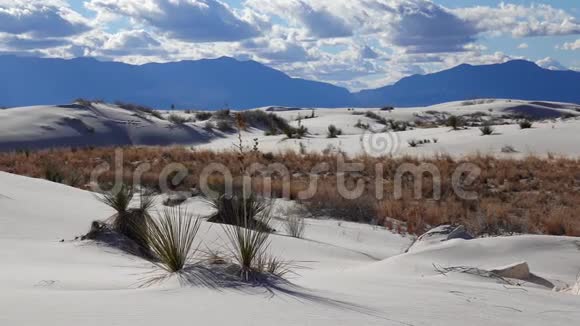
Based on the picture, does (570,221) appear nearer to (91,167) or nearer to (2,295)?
(2,295)

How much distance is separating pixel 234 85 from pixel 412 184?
151 metres

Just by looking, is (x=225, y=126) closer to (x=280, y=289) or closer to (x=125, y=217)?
(x=125, y=217)

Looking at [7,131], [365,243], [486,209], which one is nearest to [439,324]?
[365,243]

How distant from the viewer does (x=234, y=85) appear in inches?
6452

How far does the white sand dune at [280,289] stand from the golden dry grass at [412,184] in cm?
318

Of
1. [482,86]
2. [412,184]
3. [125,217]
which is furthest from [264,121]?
[482,86]

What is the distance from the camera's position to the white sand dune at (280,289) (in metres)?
3.07

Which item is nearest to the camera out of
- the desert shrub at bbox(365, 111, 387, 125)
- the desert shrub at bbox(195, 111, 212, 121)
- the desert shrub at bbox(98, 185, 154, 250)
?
the desert shrub at bbox(98, 185, 154, 250)

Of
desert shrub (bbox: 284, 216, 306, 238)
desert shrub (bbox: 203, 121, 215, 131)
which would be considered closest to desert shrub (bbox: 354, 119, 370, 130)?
desert shrub (bbox: 203, 121, 215, 131)

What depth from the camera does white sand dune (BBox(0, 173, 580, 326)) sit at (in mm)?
3072

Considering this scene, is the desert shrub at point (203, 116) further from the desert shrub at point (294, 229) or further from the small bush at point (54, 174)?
the desert shrub at point (294, 229)

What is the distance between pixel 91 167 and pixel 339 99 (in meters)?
171

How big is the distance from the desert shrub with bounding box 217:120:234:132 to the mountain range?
79.4m

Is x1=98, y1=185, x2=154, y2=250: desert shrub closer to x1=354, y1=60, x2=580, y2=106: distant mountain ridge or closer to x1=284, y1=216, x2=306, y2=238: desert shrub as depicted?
x1=284, y1=216, x2=306, y2=238: desert shrub
